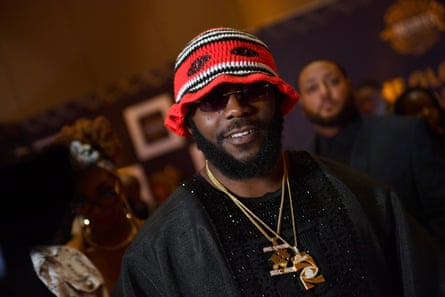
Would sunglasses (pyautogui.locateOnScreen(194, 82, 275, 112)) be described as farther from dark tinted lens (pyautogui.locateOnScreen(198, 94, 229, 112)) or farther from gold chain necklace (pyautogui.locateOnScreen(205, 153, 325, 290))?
gold chain necklace (pyautogui.locateOnScreen(205, 153, 325, 290))

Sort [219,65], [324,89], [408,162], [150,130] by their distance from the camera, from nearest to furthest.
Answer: [219,65] → [408,162] → [324,89] → [150,130]

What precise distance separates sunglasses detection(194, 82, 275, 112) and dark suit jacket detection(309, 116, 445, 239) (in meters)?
1.35

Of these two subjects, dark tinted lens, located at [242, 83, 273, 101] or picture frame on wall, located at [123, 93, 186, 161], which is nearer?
dark tinted lens, located at [242, 83, 273, 101]

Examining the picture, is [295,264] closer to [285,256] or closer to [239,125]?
[285,256]

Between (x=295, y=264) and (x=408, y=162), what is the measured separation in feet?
4.78

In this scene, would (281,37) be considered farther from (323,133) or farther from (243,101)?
(243,101)

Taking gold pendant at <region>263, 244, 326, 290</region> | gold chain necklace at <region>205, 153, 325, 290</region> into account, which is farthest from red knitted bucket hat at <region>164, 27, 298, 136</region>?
gold pendant at <region>263, 244, 326, 290</region>

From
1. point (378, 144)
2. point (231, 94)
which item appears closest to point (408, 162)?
point (378, 144)

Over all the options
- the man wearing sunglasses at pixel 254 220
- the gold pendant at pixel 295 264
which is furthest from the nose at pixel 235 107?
the gold pendant at pixel 295 264

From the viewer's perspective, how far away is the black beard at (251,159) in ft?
5.55

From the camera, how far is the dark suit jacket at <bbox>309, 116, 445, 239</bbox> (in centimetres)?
260

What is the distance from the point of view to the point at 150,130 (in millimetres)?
4844

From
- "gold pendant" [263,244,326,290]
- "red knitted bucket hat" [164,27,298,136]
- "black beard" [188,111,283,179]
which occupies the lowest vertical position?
"gold pendant" [263,244,326,290]

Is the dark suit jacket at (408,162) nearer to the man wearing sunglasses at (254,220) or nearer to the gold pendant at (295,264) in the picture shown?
the man wearing sunglasses at (254,220)
